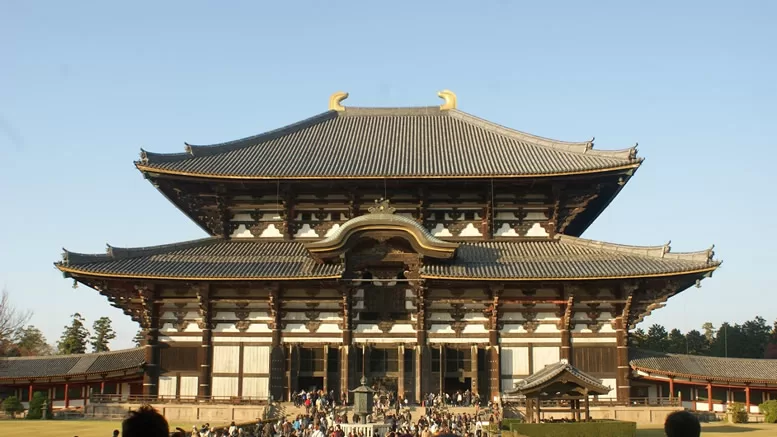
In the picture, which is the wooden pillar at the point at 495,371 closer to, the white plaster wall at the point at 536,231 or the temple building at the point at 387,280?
the temple building at the point at 387,280

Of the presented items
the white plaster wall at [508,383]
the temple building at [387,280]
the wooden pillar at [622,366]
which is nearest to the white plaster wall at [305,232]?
the temple building at [387,280]

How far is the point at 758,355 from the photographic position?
74250 mm

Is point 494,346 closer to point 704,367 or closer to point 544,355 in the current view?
point 544,355

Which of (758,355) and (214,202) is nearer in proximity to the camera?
(214,202)

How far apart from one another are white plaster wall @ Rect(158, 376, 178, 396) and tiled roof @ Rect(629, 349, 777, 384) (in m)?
20.5

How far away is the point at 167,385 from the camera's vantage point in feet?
119

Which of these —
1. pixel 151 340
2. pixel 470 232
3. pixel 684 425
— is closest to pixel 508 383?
pixel 470 232

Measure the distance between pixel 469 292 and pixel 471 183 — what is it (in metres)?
5.21

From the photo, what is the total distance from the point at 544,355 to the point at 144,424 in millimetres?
32433

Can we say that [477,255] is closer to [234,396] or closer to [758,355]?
[234,396]

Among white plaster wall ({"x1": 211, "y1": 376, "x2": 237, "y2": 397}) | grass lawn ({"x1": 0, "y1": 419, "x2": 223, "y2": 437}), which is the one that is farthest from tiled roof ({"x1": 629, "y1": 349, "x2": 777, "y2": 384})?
grass lawn ({"x1": 0, "y1": 419, "x2": 223, "y2": 437})

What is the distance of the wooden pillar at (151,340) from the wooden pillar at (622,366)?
20159 mm

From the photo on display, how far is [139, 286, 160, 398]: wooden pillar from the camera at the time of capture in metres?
36.1

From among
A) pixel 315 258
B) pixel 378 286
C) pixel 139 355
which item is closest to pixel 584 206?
pixel 378 286
